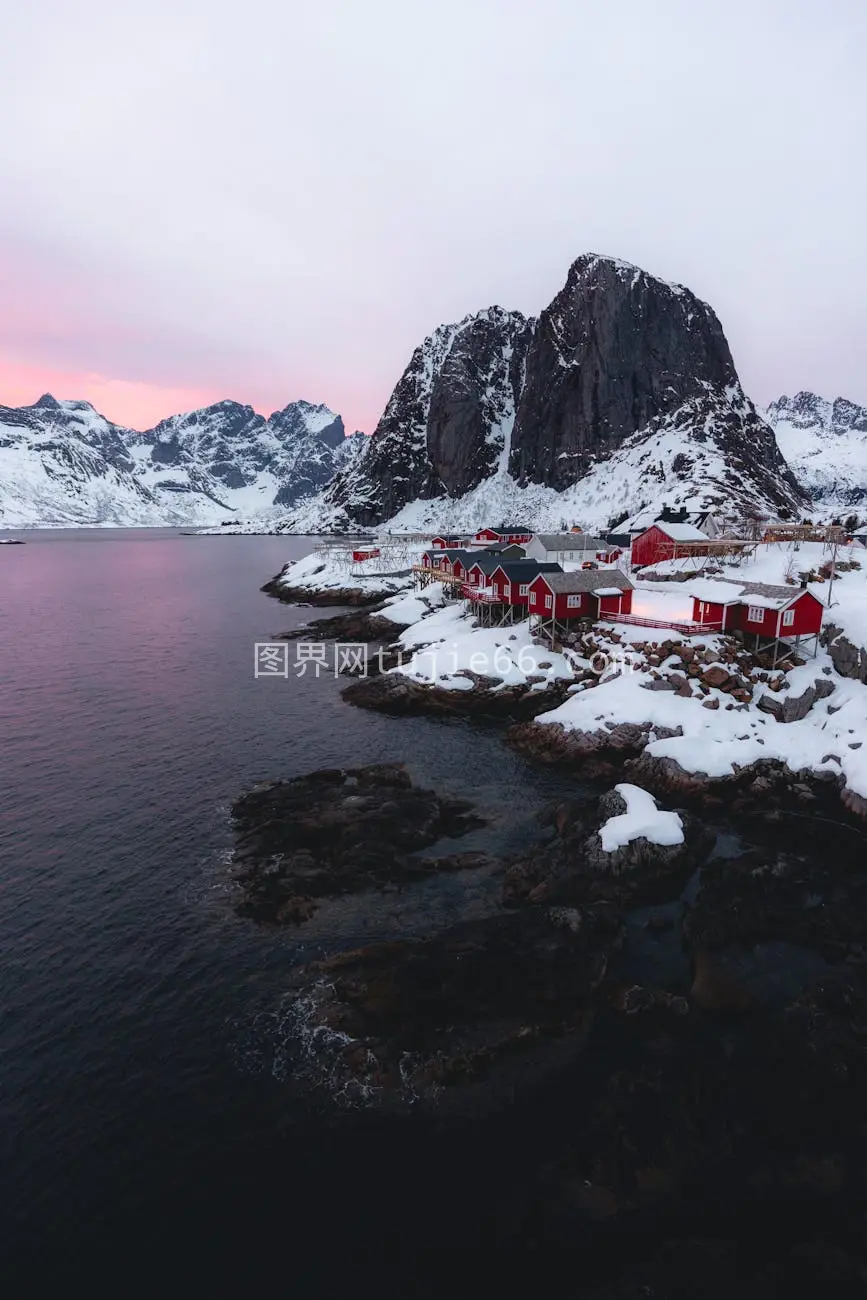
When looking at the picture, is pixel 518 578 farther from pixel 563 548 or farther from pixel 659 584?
pixel 563 548

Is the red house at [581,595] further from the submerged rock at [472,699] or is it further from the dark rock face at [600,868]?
the dark rock face at [600,868]

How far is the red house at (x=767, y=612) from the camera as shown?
41.8 meters

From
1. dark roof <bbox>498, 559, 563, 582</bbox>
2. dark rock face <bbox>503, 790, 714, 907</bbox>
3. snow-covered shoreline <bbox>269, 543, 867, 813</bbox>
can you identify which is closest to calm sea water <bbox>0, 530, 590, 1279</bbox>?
dark rock face <bbox>503, 790, 714, 907</bbox>

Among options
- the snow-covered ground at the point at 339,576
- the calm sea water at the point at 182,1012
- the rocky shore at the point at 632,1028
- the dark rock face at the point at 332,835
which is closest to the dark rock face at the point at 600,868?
the rocky shore at the point at 632,1028

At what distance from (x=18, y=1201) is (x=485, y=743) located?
30.5m

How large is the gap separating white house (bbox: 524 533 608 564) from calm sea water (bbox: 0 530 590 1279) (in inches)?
2054

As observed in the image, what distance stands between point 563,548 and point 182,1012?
8064 centimetres

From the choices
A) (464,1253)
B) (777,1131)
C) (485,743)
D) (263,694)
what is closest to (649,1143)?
(777,1131)

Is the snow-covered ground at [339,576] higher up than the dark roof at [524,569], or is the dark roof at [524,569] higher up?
Answer: the dark roof at [524,569]

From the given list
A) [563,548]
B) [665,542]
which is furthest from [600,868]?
[563,548]

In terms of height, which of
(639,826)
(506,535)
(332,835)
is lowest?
(332,835)

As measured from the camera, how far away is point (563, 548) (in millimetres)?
90562

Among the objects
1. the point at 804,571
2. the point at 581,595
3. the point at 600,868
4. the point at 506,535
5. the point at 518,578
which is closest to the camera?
the point at 600,868

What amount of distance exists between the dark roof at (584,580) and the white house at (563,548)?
35717 mm
